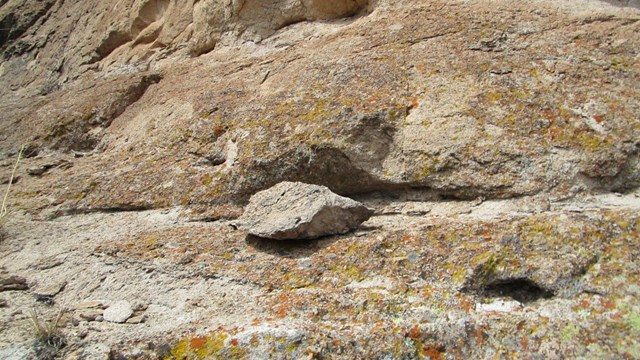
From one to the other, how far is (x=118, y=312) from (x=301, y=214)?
5.05 ft

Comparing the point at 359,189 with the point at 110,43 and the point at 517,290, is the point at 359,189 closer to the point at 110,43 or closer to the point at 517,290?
the point at 517,290

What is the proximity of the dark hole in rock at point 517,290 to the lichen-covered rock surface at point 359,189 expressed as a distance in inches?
0.4

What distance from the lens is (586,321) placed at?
354cm

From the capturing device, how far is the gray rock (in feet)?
14.2

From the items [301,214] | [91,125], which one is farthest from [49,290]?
[91,125]

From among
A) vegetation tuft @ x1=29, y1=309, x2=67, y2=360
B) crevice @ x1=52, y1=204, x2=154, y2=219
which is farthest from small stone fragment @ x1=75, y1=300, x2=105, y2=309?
crevice @ x1=52, y1=204, x2=154, y2=219

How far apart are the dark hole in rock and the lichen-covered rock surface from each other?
1cm

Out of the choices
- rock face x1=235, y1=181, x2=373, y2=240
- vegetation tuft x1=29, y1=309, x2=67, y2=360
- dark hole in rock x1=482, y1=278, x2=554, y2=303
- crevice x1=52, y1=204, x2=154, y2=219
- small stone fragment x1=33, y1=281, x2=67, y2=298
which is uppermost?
vegetation tuft x1=29, y1=309, x2=67, y2=360

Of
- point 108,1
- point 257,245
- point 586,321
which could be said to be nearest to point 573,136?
point 586,321

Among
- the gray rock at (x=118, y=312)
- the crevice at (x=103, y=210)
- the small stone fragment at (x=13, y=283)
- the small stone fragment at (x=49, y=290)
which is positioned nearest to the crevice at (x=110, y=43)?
the crevice at (x=103, y=210)

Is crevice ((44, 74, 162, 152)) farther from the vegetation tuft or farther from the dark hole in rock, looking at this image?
the dark hole in rock

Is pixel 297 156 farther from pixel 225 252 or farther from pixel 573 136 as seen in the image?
pixel 573 136

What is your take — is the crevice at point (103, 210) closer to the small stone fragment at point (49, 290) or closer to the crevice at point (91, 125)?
the small stone fragment at point (49, 290)

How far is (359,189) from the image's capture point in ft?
18.0
